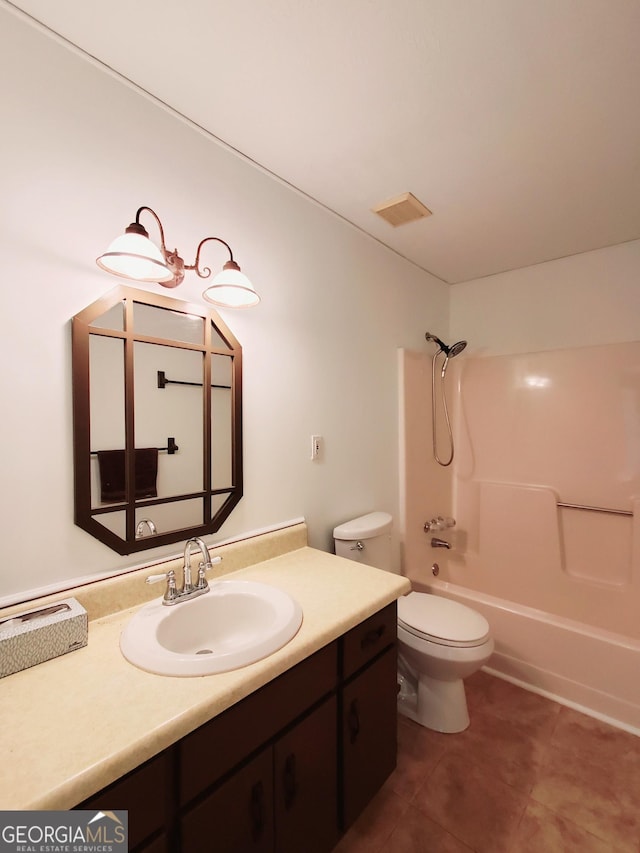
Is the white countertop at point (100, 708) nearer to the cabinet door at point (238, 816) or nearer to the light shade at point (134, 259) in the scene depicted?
the cabinet door at point (238, 816)

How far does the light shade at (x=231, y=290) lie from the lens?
4.13 ft

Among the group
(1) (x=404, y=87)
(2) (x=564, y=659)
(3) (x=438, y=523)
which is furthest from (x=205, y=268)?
(2) (x=564, y=659)

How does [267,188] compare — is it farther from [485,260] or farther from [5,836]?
[5,836]

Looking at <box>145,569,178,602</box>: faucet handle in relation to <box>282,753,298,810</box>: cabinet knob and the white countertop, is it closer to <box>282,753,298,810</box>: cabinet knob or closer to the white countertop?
the white countertop

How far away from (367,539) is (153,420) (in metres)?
1.13

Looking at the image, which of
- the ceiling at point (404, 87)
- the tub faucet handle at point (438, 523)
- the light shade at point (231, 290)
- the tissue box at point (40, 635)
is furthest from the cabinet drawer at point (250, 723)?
the ceiling at point (404, 87)

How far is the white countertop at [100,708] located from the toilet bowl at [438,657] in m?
0.75

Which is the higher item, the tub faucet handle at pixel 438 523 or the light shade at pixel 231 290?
the light shade at pixel 231 290

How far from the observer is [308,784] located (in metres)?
1.05

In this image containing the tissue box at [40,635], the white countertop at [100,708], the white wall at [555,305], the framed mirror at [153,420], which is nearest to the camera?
the white countertop at [100,708]

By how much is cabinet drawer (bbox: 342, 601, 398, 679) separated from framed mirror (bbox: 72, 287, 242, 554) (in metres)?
0.61

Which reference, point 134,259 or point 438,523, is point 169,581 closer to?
point 134,259

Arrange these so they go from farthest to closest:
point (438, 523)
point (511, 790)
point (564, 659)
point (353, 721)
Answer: point (438, 523)
point (564, 659)
point (511, 790)
point (353, 721)

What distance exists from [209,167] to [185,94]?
0.68ft
